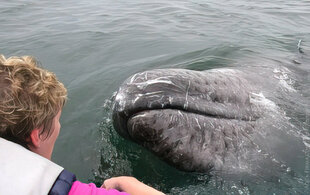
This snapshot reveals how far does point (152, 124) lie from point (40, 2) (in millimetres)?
15781

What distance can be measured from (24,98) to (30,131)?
0.35 metres

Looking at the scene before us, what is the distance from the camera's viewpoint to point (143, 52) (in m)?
10.9

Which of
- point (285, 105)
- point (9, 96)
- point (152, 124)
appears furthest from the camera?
point (285, 105)

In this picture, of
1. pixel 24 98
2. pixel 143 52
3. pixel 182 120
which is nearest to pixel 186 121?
pixel 182 120

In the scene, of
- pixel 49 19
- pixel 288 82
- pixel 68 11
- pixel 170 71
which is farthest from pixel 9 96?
pixel 68 11

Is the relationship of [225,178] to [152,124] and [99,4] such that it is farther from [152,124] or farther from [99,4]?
[99,4]

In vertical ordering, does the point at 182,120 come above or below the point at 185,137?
above

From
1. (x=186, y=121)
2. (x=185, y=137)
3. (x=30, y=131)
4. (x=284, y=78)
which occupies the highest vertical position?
(x=30, y=131)

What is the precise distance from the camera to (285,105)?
645 cm

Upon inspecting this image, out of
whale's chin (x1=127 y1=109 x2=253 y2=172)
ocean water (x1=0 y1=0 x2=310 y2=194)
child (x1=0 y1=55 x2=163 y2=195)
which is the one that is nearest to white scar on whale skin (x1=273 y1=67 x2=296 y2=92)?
ocean water (x1=0 y1=0 x2=310 y2=194)

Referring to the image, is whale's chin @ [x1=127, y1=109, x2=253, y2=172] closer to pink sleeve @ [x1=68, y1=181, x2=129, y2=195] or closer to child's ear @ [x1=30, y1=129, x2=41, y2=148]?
child's ear @ [x1=30, y1=129, x2=41, y2=148]

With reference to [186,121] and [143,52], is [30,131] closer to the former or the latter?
[186,121]

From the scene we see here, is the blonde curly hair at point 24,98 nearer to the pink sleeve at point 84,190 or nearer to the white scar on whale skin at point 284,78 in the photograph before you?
the pink sleeve at point 84,190

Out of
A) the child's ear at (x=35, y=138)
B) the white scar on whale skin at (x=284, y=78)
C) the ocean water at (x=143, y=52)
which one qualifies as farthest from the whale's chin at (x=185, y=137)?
the white scar on whale skin at (x=284, y=78)
